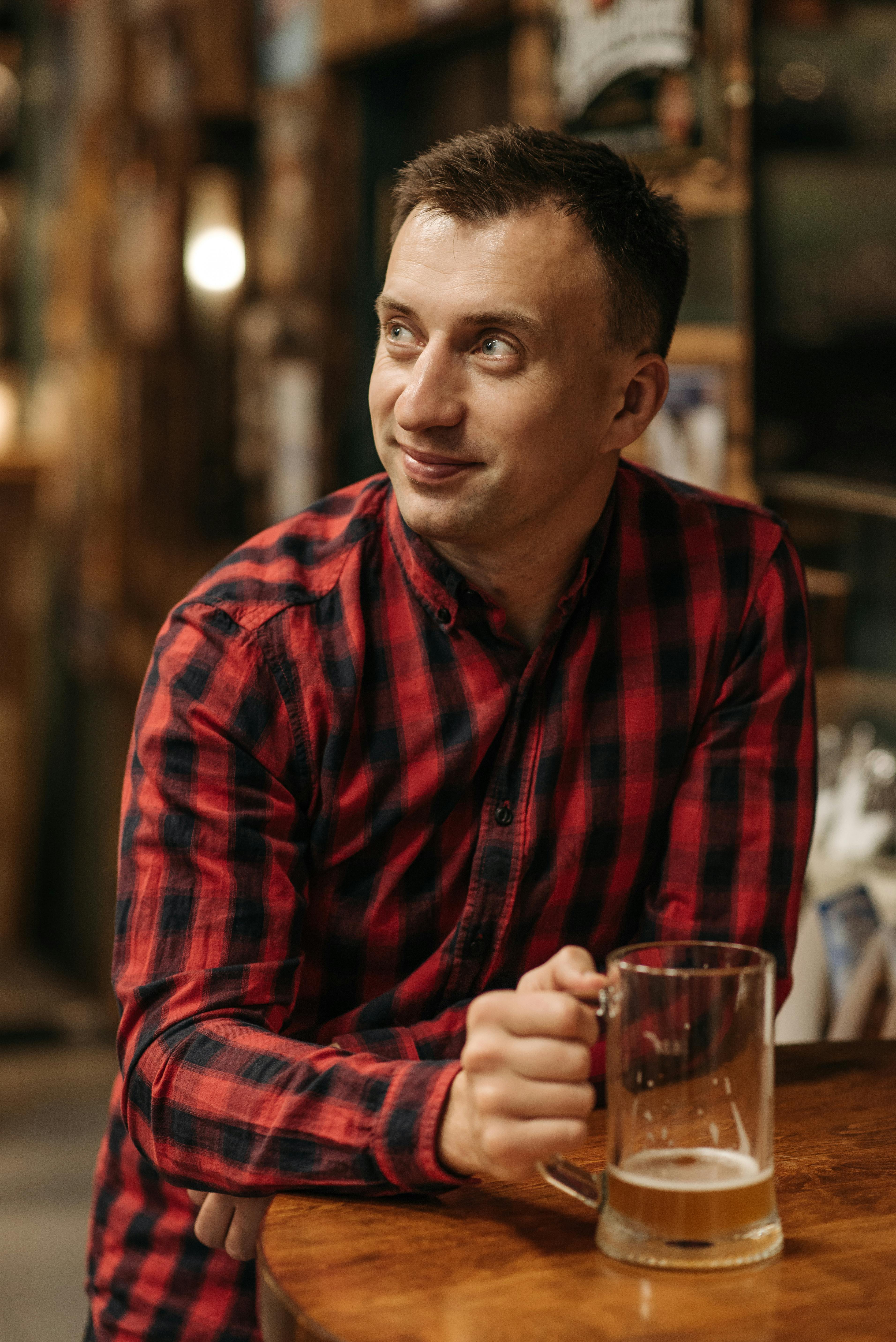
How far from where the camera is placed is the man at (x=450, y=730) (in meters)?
1.22

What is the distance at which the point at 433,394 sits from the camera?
1224mm

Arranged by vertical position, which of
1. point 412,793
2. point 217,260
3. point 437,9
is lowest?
point 412,793

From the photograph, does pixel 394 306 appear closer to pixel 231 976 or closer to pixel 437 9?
pixel 231 976

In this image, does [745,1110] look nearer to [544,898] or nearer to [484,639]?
[544,898]

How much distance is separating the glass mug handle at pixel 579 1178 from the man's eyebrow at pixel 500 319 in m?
0.53

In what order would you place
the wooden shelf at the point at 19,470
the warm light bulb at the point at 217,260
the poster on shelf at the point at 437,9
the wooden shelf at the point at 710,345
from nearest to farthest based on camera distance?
the wooden shelf at the point at 710,345, the poster on shelf at the point at 437,9, the warm light bulb at the point at 217,260, the wooden shelf at the point at 19,470

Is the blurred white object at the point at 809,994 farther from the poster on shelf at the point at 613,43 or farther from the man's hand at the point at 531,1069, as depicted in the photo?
the poster on shelf at the point at 613,43

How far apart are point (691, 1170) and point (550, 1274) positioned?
0.10 metres

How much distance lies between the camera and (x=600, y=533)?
1411mm

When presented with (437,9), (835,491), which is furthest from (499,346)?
Answer: (437,9)

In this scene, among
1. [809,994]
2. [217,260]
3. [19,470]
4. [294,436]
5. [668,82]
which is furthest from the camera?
[19,470]

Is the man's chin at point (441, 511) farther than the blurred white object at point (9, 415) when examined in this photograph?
No

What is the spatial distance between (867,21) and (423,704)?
1.39m

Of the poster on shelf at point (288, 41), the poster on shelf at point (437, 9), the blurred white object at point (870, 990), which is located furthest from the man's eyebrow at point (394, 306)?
the poster on shelf at point (288, 41)
